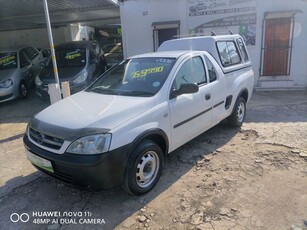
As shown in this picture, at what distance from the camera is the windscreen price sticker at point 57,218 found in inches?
121

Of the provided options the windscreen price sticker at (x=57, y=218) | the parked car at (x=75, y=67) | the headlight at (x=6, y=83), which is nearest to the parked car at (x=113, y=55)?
the parked car at (x=75, y=67)

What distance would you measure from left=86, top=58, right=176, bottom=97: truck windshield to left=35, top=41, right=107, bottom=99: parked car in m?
3.76

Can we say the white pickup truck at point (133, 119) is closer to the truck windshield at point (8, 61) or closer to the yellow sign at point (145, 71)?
the yellow sign at point (145, 71)

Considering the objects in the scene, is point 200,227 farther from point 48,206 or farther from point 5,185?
point 5,185

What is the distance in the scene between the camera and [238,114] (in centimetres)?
552

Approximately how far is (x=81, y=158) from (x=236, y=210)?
184 cm

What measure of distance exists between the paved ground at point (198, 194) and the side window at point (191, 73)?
48.1 inches

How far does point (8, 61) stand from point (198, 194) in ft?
27.9

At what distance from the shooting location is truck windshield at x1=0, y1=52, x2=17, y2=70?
30.3 feet

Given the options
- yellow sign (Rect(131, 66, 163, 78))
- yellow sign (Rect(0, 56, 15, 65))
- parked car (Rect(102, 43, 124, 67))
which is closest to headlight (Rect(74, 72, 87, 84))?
yellow sign (Rect(0, 56, 15, 65))

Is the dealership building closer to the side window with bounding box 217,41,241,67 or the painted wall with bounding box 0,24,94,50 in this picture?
the side window with bounding box 217,41,241,67

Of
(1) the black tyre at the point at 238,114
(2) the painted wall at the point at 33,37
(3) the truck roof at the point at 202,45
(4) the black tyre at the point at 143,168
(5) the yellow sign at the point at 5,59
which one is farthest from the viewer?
(2) the painted wall at the point at 33,37

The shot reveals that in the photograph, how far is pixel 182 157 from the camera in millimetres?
4441

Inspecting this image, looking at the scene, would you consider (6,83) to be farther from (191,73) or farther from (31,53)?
(191,73)
